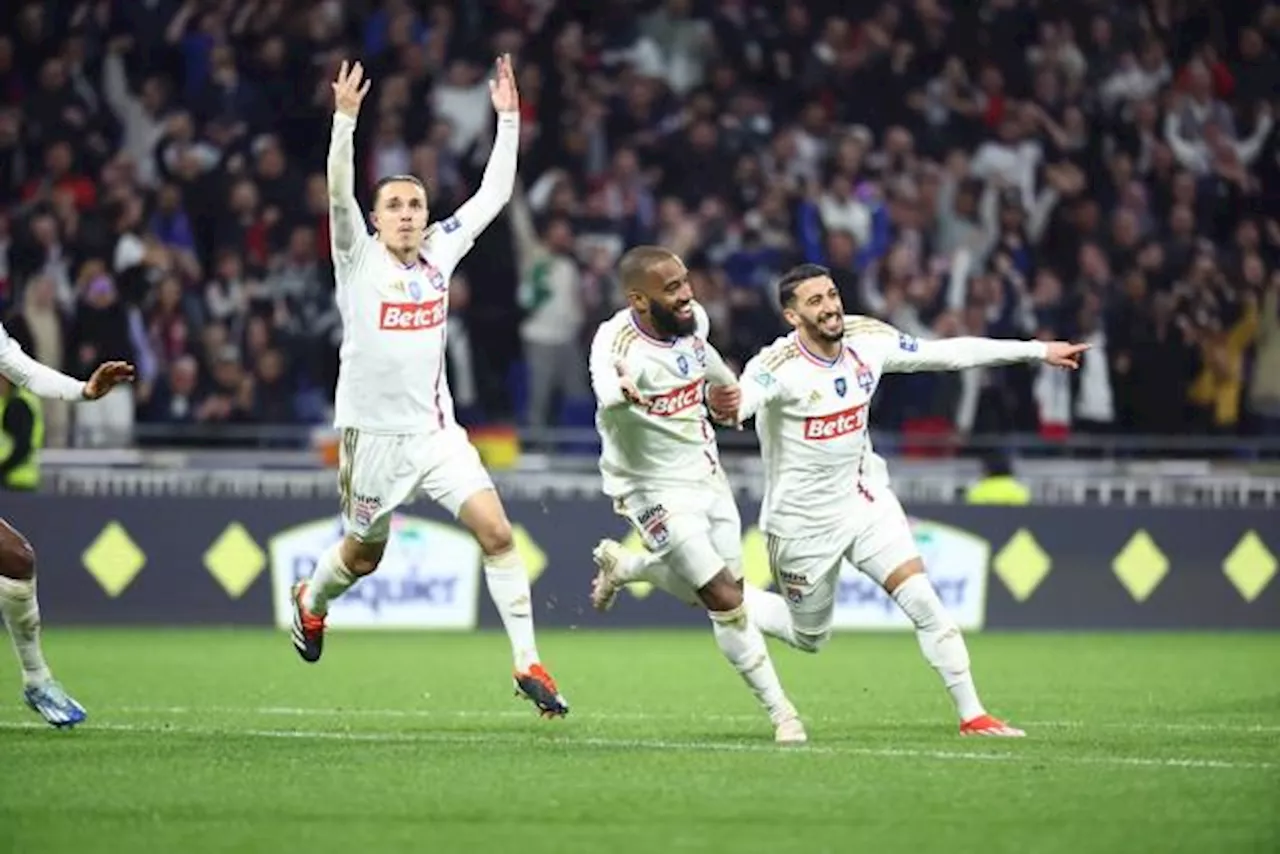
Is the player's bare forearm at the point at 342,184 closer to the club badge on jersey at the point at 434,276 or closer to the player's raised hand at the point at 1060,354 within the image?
the club badge on jersey at the point at 434,276

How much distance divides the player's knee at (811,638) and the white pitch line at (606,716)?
1.21 ft

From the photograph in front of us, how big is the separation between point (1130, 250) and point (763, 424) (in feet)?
39.2

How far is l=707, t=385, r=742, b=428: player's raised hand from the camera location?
11078 mm

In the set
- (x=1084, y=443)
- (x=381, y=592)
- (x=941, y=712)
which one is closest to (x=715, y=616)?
(x=941, y=712)

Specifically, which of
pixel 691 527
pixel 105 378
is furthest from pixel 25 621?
pixel 691 527

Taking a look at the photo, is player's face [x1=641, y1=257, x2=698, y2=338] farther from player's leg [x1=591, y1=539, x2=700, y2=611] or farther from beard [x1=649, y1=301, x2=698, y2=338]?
player's leg [x1=591, y1=539, x2=700, y2=611]

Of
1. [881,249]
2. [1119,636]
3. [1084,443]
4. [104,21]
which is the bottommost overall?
[1119,636]

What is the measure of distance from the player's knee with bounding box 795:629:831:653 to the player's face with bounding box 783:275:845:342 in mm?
1499

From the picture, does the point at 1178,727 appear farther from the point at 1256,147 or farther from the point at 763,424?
the point at 1256,147

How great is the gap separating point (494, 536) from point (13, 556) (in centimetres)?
213

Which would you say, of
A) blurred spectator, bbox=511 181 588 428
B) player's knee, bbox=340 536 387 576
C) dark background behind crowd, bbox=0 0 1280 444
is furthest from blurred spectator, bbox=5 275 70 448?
player's knee, bbox=340 536 387 576

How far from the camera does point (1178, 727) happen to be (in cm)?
1220

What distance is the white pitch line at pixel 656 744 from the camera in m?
10.4

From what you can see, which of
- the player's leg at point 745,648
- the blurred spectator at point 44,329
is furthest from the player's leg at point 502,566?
the blurred spectator at point 44,329
